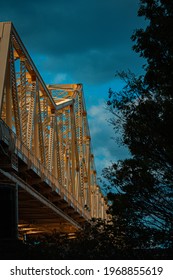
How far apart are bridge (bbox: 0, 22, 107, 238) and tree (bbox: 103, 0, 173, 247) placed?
551cm

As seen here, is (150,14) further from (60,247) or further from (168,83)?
(60,247)

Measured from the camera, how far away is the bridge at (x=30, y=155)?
125ft

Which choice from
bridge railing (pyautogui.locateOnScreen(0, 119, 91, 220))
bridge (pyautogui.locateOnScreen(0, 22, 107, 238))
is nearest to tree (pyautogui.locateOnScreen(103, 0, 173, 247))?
bridge (pyautogui.locateOnScreen(0, 22, 107, 238))

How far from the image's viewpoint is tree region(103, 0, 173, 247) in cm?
1814

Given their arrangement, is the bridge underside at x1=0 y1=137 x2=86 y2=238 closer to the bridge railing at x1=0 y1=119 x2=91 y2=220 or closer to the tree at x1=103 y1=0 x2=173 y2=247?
the bridge railing at x1=0 y1=119 x2=91 y2=220

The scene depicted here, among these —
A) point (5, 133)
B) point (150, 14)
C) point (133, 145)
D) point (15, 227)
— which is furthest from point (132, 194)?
point (15, 227)

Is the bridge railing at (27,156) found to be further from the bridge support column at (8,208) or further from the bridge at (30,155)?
the bridge support column at (8,208)

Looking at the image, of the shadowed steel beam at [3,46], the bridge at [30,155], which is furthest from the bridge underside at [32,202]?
the shadowed steel beam at [3,46]

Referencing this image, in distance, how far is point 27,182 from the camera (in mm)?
45812

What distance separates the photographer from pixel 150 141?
61.9 ft

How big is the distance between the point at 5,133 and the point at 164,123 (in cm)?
1773

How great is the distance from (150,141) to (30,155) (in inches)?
936

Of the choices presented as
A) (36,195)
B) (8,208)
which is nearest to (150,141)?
(8,208)

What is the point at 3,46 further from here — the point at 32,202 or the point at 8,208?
the point at 32,202
